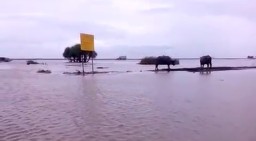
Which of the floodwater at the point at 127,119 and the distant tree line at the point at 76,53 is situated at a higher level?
the distant tree line at the point at 76,53

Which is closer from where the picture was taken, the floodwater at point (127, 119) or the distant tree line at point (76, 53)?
the floodwater at point (127, 119)

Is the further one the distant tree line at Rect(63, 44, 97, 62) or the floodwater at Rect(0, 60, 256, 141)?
the distant tree line at Rect(63, 44, 97, 62)

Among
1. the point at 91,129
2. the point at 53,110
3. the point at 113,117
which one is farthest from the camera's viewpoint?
the point at 53,110

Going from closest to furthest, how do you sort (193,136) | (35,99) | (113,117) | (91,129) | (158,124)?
(193,136), (91,129), (158,124), (113,117), (35,99)

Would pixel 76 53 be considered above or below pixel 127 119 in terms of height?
above

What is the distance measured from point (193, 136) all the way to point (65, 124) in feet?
12.5

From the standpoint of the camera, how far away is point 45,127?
11766mm

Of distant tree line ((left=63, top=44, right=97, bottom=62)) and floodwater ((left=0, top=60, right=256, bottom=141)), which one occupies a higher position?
distant tree line ((left=63, top=44, right=97, bottom=62))

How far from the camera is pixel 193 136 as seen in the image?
1078 centimetres

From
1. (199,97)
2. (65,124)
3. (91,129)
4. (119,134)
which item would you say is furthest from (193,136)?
(199,97)

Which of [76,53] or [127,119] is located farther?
[76,53]

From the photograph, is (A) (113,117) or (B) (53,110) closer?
(A) (113,117)

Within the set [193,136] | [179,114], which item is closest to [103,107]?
[179,114]

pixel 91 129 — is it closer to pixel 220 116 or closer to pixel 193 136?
pixel 193 136
